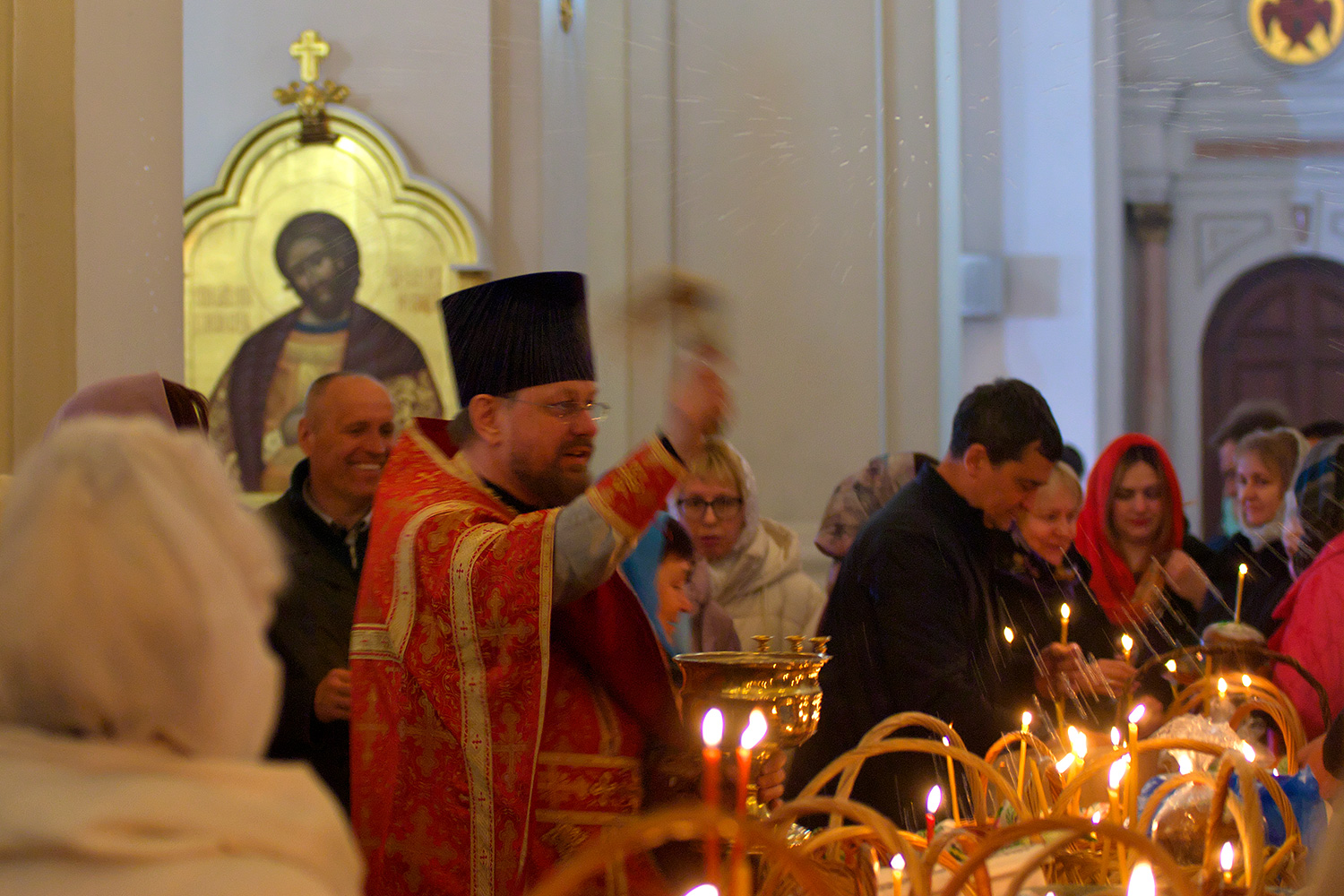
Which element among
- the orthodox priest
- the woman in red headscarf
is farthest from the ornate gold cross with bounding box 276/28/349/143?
the orthodox priest

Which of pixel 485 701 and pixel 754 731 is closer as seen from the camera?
pixel 754 731

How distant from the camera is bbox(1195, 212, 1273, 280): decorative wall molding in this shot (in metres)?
8.77

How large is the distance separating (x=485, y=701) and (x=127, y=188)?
65.9 inches

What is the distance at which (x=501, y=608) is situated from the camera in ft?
5.57

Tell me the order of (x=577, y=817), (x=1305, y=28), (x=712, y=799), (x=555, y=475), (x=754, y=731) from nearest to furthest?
1. (x=712, y=799)
2. (x=754, y=731)
3. (x=577, y=817)
4. (x=555, y=475)
5. (x=1305, y=28)

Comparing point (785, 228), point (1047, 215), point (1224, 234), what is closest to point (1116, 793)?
point (785, 228)

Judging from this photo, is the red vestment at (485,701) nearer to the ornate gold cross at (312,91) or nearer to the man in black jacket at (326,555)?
the man in black jacket at (326,555)

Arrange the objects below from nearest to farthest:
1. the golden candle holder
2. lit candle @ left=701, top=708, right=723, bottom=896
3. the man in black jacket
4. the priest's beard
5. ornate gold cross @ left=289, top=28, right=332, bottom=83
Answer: lit candle @ left=701, top=708, right=723, bottom=896, the golden candle holder, the priest's beard, the man in black jacket, ornate gold cross @ left=289, top=28, right=332, bottom=83

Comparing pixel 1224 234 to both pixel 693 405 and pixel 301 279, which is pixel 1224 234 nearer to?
pixel 301 279

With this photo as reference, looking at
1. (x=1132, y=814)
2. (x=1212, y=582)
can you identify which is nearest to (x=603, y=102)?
(x=1212, y=582)

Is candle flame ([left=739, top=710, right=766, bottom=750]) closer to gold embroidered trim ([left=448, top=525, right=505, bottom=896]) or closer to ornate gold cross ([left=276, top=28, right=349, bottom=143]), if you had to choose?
gold embroidered trim ([left=448, top=525, right=505, bottom=896])

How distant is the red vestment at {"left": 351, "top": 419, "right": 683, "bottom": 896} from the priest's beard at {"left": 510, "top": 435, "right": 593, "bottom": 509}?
0.05m

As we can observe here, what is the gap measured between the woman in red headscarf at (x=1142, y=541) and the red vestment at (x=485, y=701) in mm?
2185

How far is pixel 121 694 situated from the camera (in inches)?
36.0
